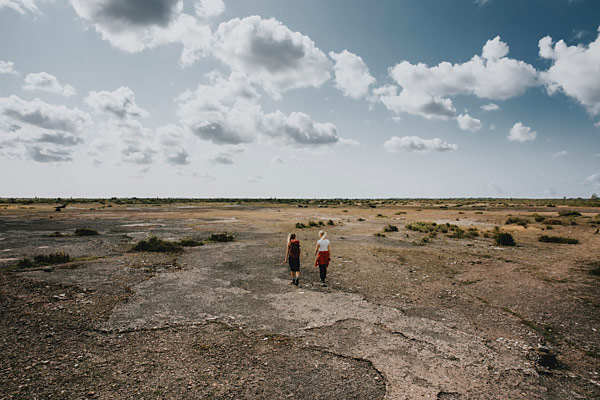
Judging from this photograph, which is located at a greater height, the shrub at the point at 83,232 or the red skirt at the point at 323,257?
the red skirt at the point at 323,257

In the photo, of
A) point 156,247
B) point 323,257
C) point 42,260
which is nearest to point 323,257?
point 323,257

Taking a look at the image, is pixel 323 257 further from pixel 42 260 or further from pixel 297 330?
pixel 42 260

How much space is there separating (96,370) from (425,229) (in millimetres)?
26761

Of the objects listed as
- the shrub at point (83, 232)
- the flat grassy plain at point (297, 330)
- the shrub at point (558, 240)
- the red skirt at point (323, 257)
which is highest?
the red skirt at point (323, 257)

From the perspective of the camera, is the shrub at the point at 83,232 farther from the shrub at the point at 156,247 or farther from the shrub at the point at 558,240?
the shrub at the point at 558,240

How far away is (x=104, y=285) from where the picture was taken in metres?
10.2

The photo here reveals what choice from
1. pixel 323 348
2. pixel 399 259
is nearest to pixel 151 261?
pixel 323 348

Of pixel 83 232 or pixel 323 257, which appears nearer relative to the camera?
pixel 323 257

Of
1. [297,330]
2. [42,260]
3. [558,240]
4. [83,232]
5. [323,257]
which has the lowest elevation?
[297,330]

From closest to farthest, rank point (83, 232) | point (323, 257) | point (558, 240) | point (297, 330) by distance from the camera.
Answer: point (297, 330) < point (323, 257) < point (558, 240) < point (83, 232)

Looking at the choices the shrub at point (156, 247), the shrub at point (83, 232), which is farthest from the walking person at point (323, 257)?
the shrub at point (83, 232)

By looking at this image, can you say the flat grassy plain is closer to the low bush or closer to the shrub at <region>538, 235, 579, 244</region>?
the low bush

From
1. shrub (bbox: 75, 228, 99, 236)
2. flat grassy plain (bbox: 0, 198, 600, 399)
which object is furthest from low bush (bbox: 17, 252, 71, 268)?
shrub (bbox: 75, 228, 99, 236)

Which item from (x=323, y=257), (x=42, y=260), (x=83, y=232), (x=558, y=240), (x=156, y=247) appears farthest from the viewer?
(x=83, y=232)
